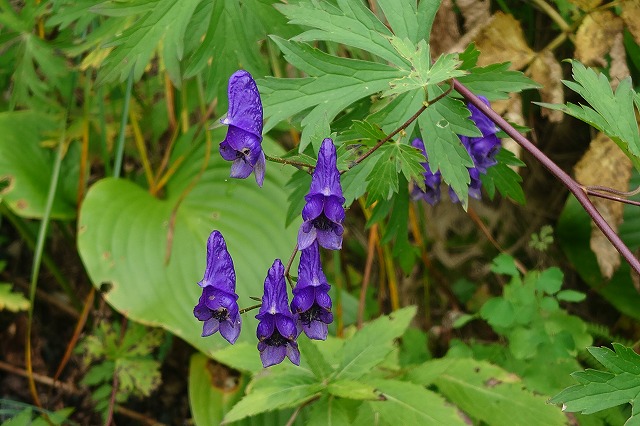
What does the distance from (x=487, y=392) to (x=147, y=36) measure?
5.04 feet

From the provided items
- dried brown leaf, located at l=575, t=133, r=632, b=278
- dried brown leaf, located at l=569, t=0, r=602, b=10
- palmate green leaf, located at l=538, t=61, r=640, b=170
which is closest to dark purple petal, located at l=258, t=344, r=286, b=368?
palmate green leaf, located at l=538, t=61, r=640, b=170

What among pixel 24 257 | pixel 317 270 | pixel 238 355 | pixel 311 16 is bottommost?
pixel 24 257

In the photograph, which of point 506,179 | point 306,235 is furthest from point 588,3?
point 306,235

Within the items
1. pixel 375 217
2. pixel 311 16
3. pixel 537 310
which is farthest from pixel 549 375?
pixel 311 16

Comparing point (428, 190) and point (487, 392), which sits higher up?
point (428, 190)

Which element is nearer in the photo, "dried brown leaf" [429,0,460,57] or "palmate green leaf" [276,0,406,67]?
"palmate green leaf" [276,0,406,67]

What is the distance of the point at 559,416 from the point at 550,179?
53.1 inches

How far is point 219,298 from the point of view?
4.78 feet

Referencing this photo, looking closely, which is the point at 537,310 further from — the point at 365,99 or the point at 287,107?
the point at 287,107

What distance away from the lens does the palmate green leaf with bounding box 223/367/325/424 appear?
6.52ft

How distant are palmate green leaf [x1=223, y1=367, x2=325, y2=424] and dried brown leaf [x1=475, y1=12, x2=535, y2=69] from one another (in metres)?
1.29

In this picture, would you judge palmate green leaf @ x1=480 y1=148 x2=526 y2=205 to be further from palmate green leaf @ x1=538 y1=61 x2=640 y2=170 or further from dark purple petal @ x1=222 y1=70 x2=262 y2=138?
dark purple petal @ x1=222 y1=70 x2=262 y2=138

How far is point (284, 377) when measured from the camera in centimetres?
208

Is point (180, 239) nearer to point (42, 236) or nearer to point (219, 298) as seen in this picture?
point (42, 236)
